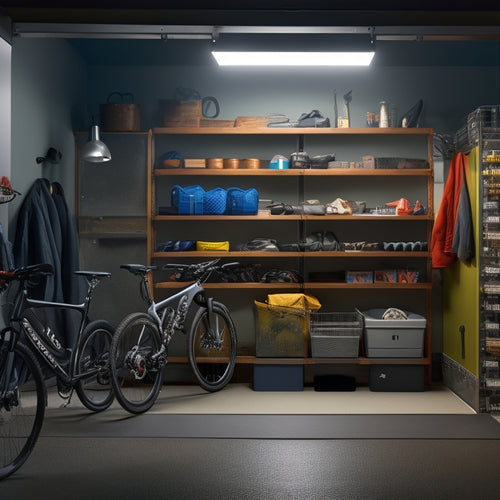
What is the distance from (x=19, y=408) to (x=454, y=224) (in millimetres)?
3693

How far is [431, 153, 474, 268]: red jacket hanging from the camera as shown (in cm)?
538

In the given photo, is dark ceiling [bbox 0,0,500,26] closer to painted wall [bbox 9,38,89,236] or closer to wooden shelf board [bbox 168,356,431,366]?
painted wall [bbox 9,38,89,236]

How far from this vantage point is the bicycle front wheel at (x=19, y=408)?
341 cm

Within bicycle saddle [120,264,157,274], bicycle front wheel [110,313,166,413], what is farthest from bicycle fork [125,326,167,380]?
bicycle saddle [120,264,157,274]

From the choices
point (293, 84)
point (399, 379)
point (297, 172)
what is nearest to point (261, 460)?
point (399, 379)

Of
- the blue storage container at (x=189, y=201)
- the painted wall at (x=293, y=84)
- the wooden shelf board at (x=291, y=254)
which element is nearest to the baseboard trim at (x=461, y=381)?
the painted wall at (x=293, y=84)

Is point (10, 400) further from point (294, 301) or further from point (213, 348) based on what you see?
point (294, 301)

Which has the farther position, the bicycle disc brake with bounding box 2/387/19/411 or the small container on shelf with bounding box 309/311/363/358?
the small container on shelf with bounding box 309/311/363/358

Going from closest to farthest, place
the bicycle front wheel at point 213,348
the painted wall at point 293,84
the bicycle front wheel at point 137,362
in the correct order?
the bicycle front wheel at point 137,362 → the bicycle front wheel at point 213,348 → the painted wall at point 293,84

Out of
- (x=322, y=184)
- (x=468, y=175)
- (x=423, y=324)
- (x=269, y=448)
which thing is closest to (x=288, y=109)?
(x=322, y=184)

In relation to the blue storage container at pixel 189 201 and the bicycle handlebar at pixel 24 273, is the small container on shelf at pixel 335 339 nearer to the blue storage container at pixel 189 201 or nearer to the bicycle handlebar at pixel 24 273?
the blue storage container at pixel 189 201

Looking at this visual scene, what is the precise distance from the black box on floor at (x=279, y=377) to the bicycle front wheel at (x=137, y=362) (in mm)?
994

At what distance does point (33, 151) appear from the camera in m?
5.66

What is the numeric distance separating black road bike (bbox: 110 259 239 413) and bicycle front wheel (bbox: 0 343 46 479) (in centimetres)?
96
